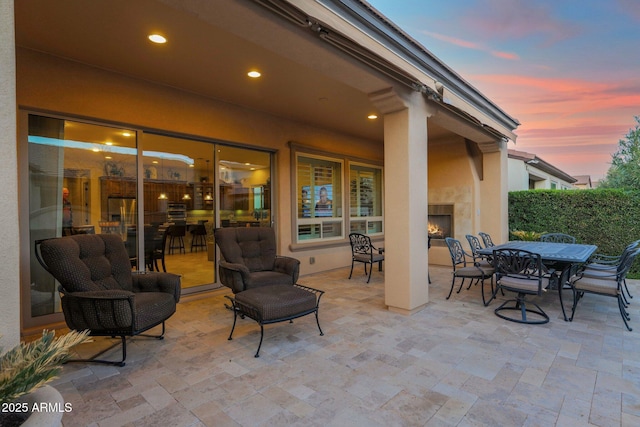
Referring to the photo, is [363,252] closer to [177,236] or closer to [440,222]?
[440,222]

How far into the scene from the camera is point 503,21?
257 inches

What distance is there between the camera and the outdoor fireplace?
7494 mm

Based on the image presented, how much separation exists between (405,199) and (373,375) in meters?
2.16

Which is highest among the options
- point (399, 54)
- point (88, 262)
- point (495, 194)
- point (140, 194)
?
point (399, 54)

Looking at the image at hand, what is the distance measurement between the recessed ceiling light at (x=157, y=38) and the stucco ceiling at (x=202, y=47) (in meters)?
0.06

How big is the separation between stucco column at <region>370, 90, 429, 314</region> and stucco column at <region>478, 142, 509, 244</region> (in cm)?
367

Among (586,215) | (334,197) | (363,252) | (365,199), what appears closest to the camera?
(363,252)

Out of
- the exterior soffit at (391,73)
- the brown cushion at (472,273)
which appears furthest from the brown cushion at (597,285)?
the exterior soffit at (391,73)

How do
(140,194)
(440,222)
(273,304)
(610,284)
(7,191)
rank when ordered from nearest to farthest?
(7,191) → (273,304) → (610,284) → (140,194) → (440,222)

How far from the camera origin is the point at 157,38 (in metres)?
3.10

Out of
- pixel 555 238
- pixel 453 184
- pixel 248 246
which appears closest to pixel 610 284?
pixel 555 238

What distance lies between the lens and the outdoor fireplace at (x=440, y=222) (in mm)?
7494

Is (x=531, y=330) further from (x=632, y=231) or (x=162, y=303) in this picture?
(x=632, y=231)

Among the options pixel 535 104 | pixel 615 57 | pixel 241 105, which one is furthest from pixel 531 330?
pixel 535 104
